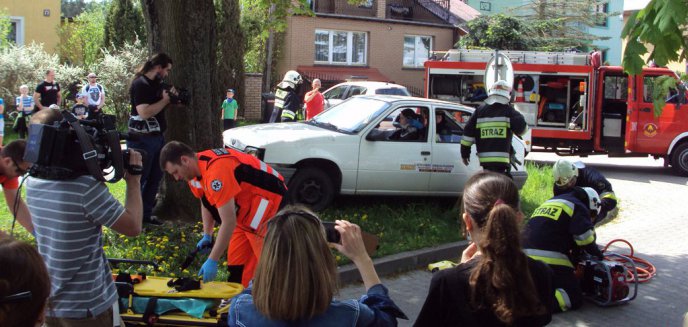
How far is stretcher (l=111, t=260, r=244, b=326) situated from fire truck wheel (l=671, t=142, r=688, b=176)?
13584 mm

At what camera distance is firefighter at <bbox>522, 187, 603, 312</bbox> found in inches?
239

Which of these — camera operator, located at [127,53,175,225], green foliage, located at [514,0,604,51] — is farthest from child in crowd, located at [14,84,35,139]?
green foliage, located at [514,0,604,51]

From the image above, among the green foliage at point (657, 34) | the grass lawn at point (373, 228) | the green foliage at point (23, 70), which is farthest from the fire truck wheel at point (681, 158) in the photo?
the green foliage at point (23, 70)

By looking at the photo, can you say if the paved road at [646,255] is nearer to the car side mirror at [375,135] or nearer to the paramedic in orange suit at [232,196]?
the paramedic in orange suit at [232,196]

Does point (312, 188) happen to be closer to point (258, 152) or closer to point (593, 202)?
point (258, 152)

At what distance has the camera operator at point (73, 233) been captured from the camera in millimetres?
3250

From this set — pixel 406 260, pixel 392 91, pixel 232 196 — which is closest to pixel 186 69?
pixel 406 260

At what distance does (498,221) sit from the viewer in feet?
8.84

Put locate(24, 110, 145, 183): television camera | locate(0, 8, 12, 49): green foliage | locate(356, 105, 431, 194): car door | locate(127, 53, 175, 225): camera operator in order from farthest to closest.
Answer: locate(0, 8, 12, 49): green foliage < locate(356, 105, 431, 194): car door < locate(127, 53, 175, 225): camera operator < locate(24, 110, 145, 183): television camera

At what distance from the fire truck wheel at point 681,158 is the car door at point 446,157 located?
764 cm

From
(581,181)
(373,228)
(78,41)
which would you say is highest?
(78,41)

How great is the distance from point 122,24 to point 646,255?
2075cm

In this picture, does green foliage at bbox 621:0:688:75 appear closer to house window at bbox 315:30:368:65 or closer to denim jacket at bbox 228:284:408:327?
denim jacket at bbox 228:284:408:327

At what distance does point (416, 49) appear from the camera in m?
34.5
